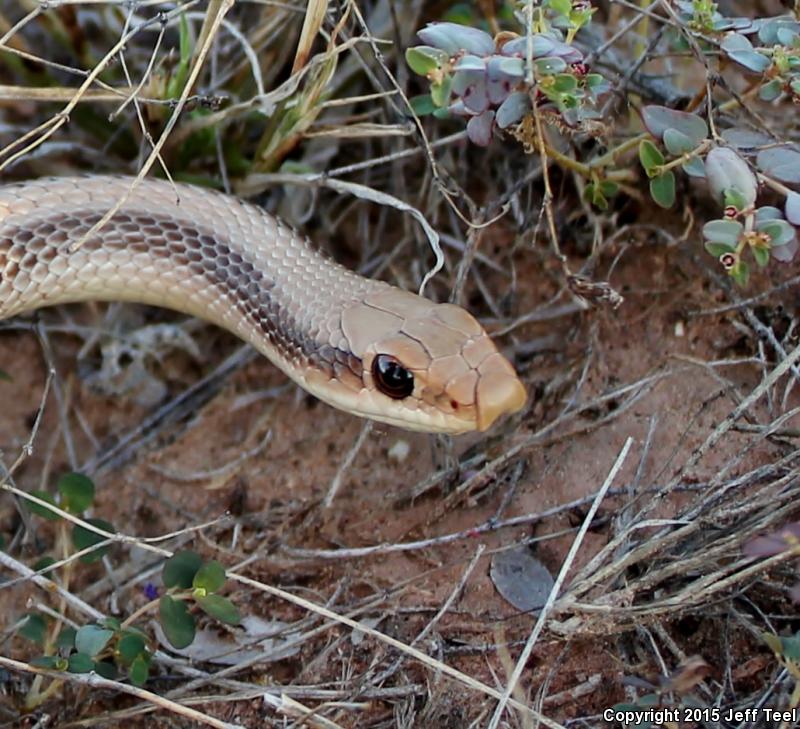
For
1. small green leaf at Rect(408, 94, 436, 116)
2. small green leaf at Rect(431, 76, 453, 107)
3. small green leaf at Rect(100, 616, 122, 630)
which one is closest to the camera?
small green leaf at Rect(431, 76, 453, 107)

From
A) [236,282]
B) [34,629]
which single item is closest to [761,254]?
[236,282]

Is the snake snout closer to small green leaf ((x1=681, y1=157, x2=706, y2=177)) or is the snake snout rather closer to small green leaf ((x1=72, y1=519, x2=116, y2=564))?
small green leaf ((x1=681, y1=157, x2=706, y2=177))

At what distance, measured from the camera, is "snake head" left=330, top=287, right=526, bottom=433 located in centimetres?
298

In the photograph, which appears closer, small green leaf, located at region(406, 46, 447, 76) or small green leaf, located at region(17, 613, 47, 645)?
small green leaf, located at region(406, 46, 447, 76)

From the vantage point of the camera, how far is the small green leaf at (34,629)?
2.97m

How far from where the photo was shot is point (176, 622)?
288 centimetres

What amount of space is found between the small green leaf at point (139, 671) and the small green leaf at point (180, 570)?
0.69 ft

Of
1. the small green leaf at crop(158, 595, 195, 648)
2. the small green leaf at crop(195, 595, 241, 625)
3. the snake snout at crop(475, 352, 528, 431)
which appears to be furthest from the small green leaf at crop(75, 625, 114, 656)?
the snake snout at crop(475, 352, 528, 431)

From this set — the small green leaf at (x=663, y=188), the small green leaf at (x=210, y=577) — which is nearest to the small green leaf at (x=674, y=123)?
the small green leaf at (x=663, y=188)

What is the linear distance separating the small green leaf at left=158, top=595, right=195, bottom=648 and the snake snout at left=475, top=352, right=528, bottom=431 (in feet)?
3.11

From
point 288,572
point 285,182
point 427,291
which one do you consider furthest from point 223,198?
point 288,572

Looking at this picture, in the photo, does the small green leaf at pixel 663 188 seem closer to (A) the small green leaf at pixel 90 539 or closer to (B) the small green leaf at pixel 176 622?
(B) the small green leaf at pixel 176 622

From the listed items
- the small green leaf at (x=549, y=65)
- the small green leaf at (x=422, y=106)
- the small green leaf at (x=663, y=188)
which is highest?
the small green leaf at (x=549, y=65)

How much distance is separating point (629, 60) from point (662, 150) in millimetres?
772
